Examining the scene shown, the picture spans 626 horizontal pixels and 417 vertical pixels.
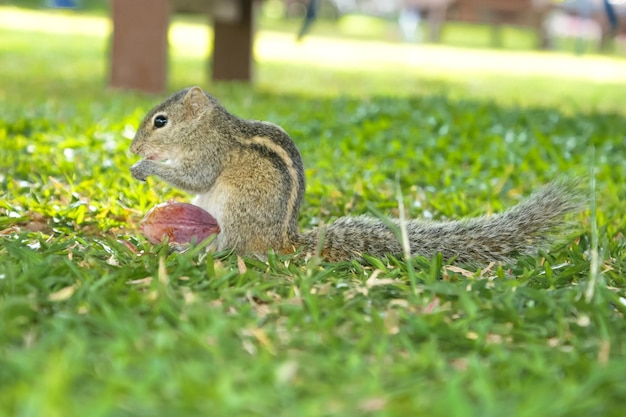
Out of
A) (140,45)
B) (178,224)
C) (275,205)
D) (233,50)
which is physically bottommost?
(178,224)

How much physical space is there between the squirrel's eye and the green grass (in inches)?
16.3

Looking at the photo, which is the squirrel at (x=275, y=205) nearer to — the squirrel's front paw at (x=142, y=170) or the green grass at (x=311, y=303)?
the squirrel's front paw at (x=142, y=170)

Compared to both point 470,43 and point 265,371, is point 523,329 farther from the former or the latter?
point 470,43

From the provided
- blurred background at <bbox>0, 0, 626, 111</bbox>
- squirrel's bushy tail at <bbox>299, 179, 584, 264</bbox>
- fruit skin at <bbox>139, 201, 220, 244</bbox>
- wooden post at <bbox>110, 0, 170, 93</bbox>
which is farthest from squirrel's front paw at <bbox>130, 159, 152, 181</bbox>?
wooden post at <bbox>110, 0, 170, 93</bbox>

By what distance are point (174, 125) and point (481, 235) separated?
4.47 feet

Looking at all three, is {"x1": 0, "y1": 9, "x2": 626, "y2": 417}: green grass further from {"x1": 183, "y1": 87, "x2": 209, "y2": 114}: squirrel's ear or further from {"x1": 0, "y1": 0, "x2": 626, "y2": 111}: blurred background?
{"x1": 0, "y1": 0, "x2": 626, "y2": 111}: blurred background

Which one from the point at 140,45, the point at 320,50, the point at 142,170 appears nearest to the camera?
the point at 142,170

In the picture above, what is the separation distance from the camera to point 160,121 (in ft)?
12.0

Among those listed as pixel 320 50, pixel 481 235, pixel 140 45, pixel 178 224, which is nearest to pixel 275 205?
pixel 178 224

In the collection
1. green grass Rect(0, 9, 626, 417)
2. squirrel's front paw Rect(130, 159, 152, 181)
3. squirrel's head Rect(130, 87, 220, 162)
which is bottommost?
green grass Rect(0, 9, 626, 417)

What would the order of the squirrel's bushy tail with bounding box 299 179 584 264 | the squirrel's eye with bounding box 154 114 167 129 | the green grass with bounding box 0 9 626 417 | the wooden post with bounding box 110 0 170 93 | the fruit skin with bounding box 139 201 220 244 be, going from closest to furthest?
the green grass with bounding box 0 9 626 417 → the squirrel's bushy tail with bounding box 299 179 584 264 → the fruit skin with bounding box 139 201 220 244 → the squirrel's eye with bounding box 154 114 167 129 → the wooden post with bounding box 110 0 170 93

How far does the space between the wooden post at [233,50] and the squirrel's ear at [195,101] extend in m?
6.03

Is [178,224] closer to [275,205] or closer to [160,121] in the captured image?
[275,205]

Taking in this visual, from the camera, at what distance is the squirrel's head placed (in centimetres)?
362
